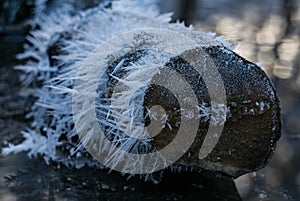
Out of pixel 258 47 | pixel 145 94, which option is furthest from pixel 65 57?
pixel 258 47

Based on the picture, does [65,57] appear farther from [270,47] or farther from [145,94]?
[270,47]

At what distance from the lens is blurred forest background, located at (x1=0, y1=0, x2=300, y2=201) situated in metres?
1.96

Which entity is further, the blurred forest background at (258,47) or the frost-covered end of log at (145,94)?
the blurred forest background at (258,47)

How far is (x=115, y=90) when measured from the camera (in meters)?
1.66

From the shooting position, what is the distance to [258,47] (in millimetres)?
3465

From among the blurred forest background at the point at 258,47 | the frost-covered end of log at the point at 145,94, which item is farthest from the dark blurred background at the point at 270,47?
the frost-covered end of log at the point at 145,94

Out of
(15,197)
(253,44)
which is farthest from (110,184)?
(253,44)

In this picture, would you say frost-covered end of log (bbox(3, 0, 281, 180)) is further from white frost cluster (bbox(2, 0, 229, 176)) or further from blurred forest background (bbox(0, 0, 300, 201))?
blurred forest background (bbox(0, 0, 300, 201))

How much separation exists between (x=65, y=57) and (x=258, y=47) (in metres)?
1.73

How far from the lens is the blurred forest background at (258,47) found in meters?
1.96

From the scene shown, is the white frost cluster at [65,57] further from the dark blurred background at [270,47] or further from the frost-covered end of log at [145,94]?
the dark blurred background at [270,47]

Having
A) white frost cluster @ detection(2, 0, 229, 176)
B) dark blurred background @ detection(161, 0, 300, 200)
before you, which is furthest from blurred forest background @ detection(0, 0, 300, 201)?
white frost cluster @ detection(2, 0, 229, 176)

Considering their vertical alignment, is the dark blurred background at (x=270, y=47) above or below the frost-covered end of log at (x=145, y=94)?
below

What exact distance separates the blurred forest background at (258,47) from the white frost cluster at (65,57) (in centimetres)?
15
